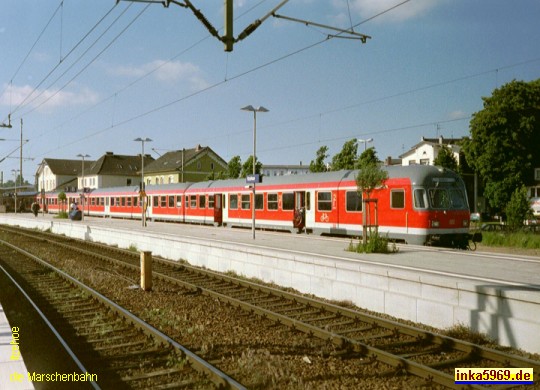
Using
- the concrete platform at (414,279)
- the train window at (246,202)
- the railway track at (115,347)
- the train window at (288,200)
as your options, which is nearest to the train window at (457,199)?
the concrete platform at (414,279)

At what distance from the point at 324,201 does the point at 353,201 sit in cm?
199

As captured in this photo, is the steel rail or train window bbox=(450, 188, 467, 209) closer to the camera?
the steel rail

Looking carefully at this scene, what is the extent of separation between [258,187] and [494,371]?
2181 centimetres

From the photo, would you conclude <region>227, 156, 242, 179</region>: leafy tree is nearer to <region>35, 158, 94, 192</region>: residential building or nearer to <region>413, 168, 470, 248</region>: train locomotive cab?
<region>413, 168, 470, 248</region>: train locomotive cab

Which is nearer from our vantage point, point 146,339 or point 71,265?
point 146,339

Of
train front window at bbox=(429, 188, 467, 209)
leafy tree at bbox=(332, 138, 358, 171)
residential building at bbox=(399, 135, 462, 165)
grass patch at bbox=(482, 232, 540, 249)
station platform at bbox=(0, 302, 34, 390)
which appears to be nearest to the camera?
station platform at bbox=(0, 302, 34, 390)

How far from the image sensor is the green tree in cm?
4447

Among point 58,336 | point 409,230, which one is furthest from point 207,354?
point 409,230

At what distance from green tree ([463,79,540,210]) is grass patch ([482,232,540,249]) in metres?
23.5

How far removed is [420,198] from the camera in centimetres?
1817

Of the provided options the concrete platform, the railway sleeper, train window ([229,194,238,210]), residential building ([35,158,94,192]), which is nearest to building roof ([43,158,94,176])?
residential building ([35,158,94,192])

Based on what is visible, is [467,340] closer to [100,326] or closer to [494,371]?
[494,371]

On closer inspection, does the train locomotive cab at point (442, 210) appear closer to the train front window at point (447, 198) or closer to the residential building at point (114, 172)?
the train front window at point (447, 198)

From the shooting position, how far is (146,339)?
26.0ft
